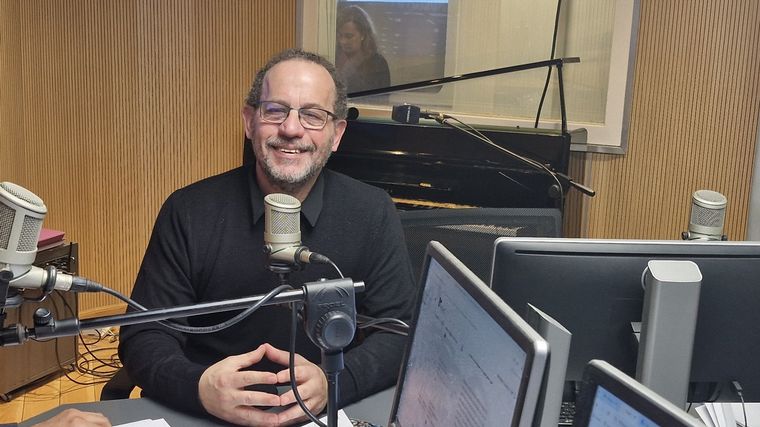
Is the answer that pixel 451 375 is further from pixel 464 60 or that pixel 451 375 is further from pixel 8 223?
pixel 464 60

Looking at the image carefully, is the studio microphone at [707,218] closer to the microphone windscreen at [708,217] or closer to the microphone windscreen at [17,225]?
the microphone windscreen at [708,217]

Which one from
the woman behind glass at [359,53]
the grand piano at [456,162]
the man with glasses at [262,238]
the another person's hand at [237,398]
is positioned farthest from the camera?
the woman behind glass at [359,53]

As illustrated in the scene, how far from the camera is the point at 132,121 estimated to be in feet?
12.0

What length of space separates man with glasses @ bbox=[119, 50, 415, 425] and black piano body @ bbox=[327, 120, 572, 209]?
122cm

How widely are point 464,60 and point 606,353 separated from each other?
2738 millimetres

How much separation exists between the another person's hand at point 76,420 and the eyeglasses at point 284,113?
2.50 ft

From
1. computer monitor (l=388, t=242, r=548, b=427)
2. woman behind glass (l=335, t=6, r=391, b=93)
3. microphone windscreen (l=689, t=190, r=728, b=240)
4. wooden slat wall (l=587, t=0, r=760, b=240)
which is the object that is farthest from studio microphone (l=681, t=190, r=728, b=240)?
woman behind glass (l=335, t=6, r=391, b=93)

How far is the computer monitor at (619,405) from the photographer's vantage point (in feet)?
2.06

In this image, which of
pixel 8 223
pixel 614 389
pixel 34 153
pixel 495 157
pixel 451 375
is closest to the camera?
pixel 614 389

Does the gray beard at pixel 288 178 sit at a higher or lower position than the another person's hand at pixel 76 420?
higher

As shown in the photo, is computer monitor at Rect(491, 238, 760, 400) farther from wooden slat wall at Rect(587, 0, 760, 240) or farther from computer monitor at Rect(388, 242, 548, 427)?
wooden slat wall at Rect(587, 0, 760, 240)

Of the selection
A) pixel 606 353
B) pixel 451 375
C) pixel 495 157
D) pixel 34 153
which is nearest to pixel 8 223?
pixel 451 375

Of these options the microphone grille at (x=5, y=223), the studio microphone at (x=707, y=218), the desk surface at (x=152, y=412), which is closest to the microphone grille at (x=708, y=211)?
the studio microphone at (x=707, y=218)

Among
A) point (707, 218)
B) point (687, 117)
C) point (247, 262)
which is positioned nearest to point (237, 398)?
point (247, 262)
